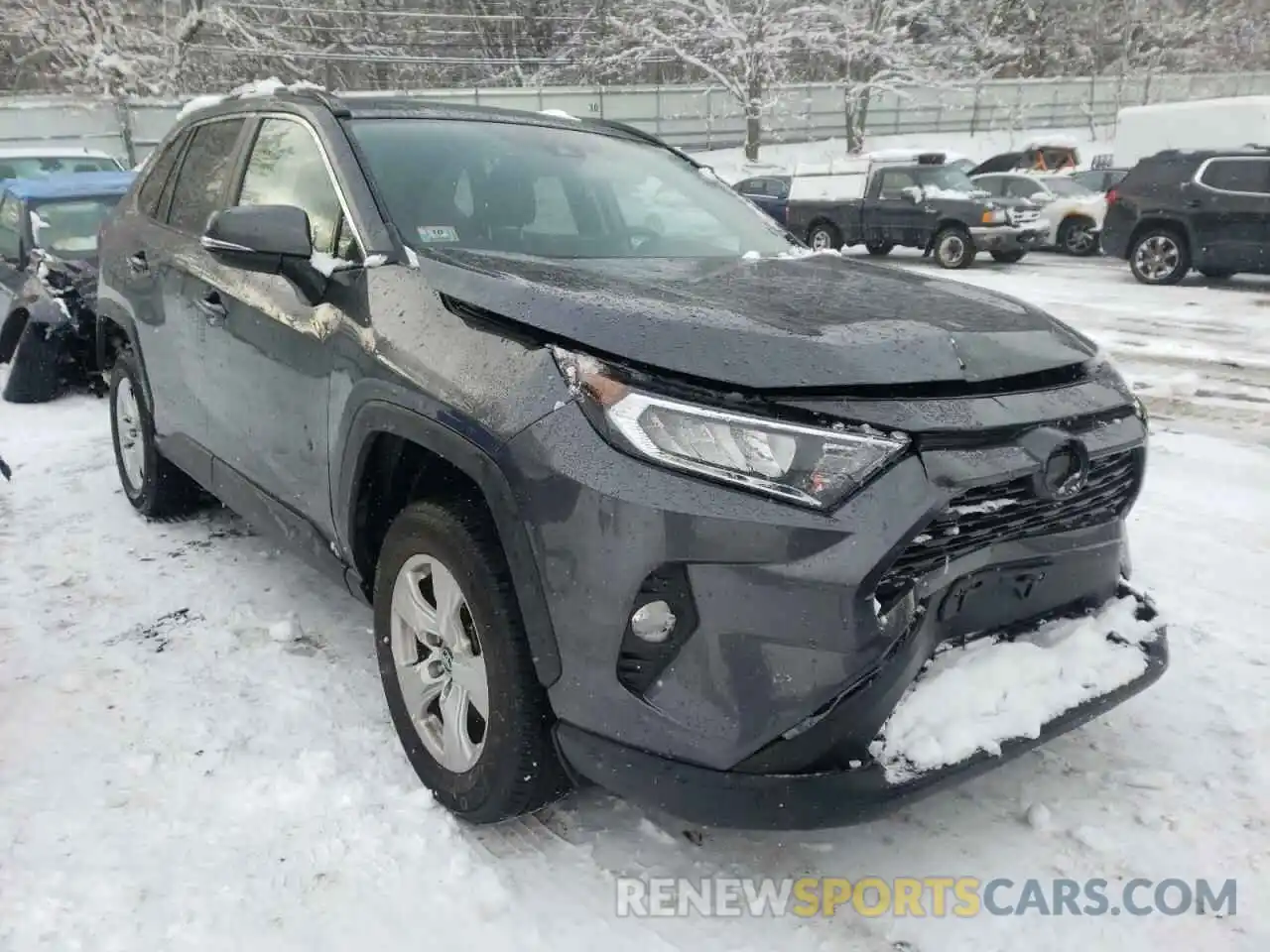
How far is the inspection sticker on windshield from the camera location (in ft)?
9.29

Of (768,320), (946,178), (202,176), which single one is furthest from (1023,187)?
(768,320)

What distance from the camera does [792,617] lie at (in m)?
1.93

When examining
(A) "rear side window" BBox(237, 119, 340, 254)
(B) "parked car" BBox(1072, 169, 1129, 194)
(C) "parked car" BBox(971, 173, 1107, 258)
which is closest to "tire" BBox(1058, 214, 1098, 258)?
(C) "parked car" BBox(971, 173, 1107, 258)

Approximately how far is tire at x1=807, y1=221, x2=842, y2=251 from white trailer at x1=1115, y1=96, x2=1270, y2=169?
5773 millimetres

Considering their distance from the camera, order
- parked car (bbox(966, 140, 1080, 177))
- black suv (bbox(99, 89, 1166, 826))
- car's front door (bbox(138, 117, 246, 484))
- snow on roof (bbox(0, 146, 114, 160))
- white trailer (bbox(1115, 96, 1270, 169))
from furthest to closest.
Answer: parked car (bbox(966, 140, 1080, 177)) < white trailer (bbox(1115, 96, 1270, 169)) < snow on roof (bbox(0, 146, 114, 160)) < car's front door (bbox(138, 117, 246, 484)) < black suv (bbox(99, 89, 1166, 826))

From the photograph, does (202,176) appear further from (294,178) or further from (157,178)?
(294,178)

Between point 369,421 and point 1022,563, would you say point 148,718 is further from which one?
point 1022,563

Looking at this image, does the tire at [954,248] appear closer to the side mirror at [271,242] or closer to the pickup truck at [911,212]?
the pickup truck at [911,212]

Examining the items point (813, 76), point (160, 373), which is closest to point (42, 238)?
point (160, 373)

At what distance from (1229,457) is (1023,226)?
11.1 meters

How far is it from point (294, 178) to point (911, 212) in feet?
49.5

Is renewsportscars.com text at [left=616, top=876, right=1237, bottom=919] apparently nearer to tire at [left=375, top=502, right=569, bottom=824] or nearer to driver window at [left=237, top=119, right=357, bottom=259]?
tire at [left=375, top=502, right=569, bottom=824]

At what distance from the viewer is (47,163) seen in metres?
12.3

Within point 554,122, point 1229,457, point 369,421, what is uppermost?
point 554,122
